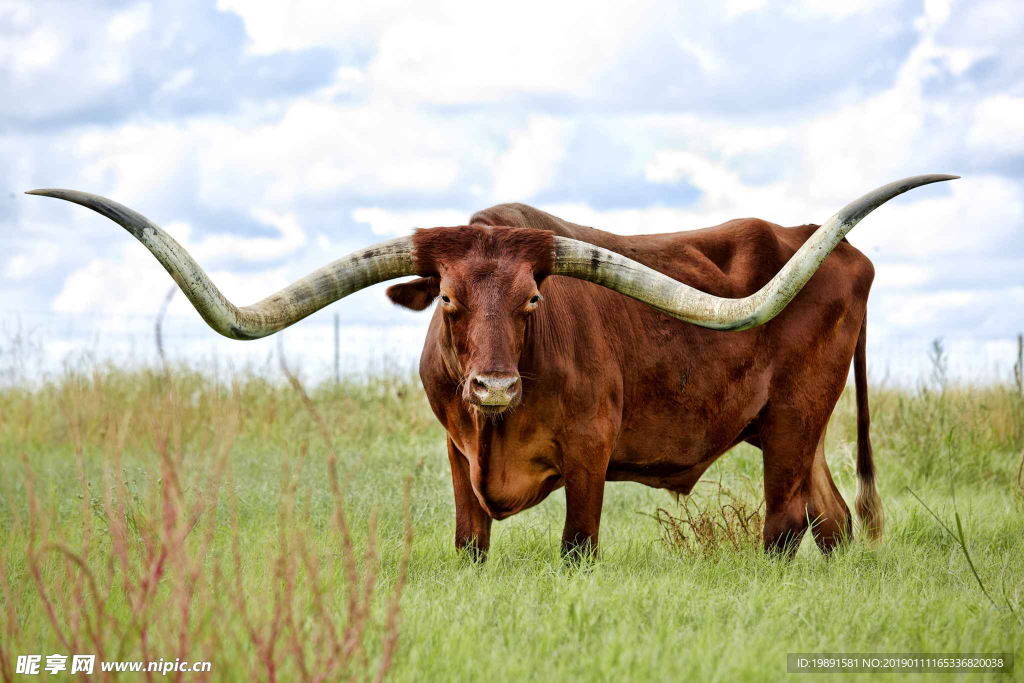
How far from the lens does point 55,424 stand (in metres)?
11.3

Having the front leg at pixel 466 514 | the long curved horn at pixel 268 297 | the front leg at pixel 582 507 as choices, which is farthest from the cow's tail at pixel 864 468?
the long curved horn at pixel 268 297

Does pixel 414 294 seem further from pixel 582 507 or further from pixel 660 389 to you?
pixel 660 389

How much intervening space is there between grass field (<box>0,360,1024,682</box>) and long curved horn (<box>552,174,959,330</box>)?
1175 mm

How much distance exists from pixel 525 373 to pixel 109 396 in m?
8.80

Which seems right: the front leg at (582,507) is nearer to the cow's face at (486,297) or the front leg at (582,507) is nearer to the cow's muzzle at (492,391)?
the cow's face at (486,297)

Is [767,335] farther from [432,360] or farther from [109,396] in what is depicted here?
[109,396]

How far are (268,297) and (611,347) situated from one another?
204 centimetres

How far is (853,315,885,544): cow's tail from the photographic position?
6367mm

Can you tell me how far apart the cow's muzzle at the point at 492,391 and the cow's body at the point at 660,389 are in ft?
1.99

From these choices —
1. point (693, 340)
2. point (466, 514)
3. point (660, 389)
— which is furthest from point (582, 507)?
point (693, 340)

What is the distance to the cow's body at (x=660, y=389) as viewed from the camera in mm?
4973

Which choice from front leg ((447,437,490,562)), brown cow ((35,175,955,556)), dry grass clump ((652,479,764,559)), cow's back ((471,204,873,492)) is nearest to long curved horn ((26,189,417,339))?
brown cow ((35,175,955,556))

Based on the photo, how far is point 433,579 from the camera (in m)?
4.82

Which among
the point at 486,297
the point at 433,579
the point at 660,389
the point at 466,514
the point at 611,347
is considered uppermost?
the point at 486,297
